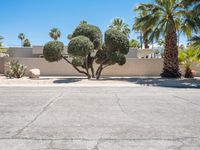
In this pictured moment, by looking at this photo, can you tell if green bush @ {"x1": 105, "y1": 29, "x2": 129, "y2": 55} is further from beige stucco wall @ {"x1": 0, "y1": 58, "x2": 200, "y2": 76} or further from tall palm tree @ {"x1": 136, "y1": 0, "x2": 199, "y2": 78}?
beige stucco wall @ {"x1": 0, "y1": 58, "x2": 200, "y2": 76}

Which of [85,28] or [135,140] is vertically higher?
[85,28]

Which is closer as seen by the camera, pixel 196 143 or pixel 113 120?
pixel 196 143

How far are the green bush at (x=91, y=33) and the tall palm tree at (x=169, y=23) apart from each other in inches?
158

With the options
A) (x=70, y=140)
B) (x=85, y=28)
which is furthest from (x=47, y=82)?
(x=70, y=140)

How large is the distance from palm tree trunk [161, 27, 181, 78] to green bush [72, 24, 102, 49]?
233 inches

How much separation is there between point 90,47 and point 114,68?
981 cm

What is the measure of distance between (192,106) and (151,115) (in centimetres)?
263

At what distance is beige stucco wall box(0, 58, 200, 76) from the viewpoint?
34.9 meters

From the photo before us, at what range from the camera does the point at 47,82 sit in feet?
80.8

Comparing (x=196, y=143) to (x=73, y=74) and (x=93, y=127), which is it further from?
(x=73, y=74)

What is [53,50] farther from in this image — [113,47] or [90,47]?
[113,47]

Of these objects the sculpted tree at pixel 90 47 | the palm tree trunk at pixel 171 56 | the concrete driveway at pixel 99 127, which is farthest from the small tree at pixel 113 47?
the concrete driveway at pixel 99 127

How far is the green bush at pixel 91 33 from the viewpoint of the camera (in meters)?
27.5

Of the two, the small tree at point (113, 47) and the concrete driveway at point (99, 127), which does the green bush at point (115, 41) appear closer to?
the small tree at point (113, 47)
